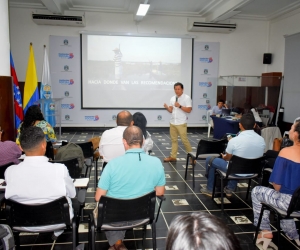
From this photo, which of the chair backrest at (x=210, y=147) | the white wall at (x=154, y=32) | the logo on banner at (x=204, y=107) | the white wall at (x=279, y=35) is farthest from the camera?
the logo on banner at (x=204, y=107)

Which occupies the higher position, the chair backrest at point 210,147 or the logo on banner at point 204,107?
the logo on banner at point 204,107

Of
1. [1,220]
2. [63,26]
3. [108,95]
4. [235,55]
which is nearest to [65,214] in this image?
[1,220]

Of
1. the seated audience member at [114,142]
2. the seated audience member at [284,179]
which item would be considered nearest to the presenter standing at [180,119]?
the seated audience member at [114,142]

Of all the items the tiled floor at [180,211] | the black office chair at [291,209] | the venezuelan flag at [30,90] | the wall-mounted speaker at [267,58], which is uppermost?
the wall-mounted speaker at [267,58]

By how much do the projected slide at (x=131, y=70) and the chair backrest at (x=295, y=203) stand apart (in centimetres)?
738

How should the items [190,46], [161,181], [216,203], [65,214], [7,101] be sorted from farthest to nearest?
[190,46], [7,101], [216,203], [161,181], [65,214]

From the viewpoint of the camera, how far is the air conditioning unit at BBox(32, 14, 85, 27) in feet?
27.3

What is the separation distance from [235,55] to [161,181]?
855 centimetres

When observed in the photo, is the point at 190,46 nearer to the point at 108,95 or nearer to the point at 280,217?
the point at 108,95

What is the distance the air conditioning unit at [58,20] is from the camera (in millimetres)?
8320

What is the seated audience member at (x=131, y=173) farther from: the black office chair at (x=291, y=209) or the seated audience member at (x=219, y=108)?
the seated audience member at (x=219, y=108)

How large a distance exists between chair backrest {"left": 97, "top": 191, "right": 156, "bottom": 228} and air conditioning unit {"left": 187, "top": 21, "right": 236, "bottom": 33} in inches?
314

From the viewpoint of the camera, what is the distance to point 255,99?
29.0 ft

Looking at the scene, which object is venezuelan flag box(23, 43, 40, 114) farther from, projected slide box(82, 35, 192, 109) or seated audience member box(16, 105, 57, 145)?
seated audience member box(16, 105, 57, 145)
